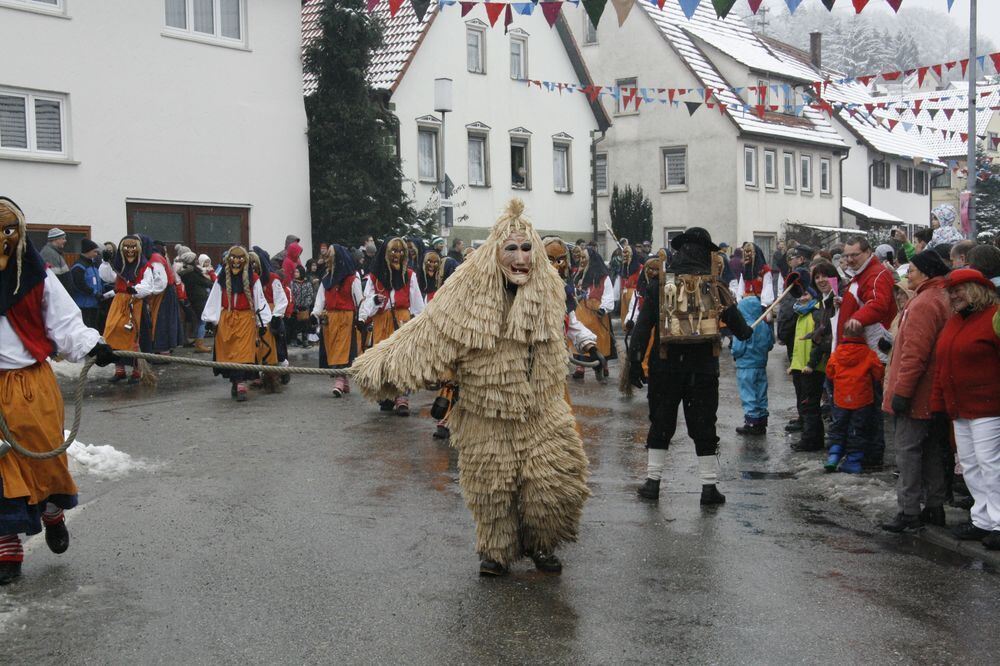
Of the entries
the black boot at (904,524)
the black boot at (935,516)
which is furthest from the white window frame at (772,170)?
the black boot at (904,524)

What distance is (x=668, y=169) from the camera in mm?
40656

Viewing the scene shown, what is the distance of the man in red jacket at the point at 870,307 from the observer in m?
8.62

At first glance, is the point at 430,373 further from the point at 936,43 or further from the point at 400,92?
the point at 936,43

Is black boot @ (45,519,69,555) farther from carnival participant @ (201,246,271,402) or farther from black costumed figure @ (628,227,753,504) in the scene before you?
carnival participant @ (201,246,271,402)

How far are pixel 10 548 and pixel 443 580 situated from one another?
236 cm

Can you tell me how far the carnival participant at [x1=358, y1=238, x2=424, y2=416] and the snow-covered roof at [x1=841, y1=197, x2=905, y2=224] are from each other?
3705 cm

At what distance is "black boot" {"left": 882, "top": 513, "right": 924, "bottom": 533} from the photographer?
7.23 metres

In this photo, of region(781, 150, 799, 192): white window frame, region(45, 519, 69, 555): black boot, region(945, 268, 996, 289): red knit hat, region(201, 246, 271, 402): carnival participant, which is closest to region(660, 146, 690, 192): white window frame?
region(781, 150, 799, 192): white window frame

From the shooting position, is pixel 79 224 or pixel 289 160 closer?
pixel 79 224

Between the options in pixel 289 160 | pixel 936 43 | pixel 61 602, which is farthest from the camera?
pixel 936 43

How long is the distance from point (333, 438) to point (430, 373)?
5.09 metres

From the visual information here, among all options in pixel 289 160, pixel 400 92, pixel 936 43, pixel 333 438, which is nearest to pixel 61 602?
pixel 333 438

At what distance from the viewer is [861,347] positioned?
8938 millimetres

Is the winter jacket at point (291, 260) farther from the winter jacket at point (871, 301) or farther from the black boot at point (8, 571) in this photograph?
the black boot at point (8, 571)
